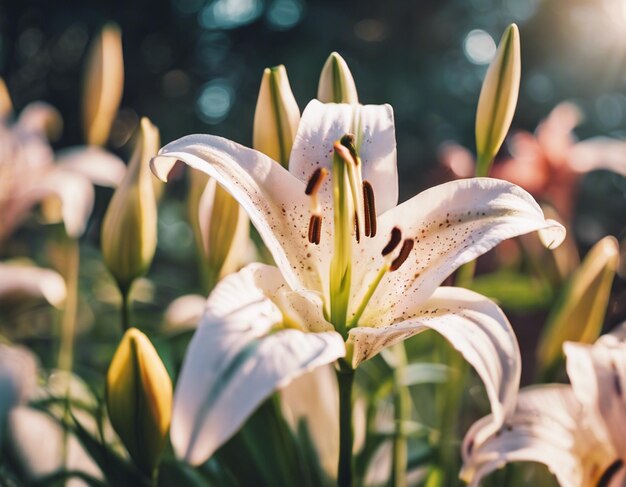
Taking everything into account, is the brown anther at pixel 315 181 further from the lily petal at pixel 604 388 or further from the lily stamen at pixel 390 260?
the lily petal at pixel 604 388

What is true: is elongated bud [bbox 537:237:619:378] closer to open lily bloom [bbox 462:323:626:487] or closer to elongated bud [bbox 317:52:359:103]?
open lily bloom [bbox 462:323:626:487]

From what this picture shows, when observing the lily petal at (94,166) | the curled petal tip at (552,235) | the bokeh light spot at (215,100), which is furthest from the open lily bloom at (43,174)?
the bokeh light spot at (215,100)

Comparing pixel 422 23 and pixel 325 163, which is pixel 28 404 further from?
pixel 422 23

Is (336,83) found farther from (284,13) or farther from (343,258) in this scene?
(284,13)

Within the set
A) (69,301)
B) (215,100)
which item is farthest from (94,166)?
(215,100)

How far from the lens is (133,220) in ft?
1.32

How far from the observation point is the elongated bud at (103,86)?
0.63 m

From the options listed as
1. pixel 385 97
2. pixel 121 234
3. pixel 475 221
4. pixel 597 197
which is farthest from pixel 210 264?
pixel 597 197

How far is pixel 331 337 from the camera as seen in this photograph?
31 centimetres

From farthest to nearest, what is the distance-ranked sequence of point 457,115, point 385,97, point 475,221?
point 457,115
point 385,97
point 475,221

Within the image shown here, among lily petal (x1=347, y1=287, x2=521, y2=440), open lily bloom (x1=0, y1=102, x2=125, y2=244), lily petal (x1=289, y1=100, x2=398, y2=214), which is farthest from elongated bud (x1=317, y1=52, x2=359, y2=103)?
open lily bloom (x1=0, y1=102, x2=125, y2=244)

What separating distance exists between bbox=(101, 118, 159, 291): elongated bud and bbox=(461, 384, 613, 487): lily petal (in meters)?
0.20

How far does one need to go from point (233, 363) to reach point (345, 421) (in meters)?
0.09

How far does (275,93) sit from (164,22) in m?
2.40
